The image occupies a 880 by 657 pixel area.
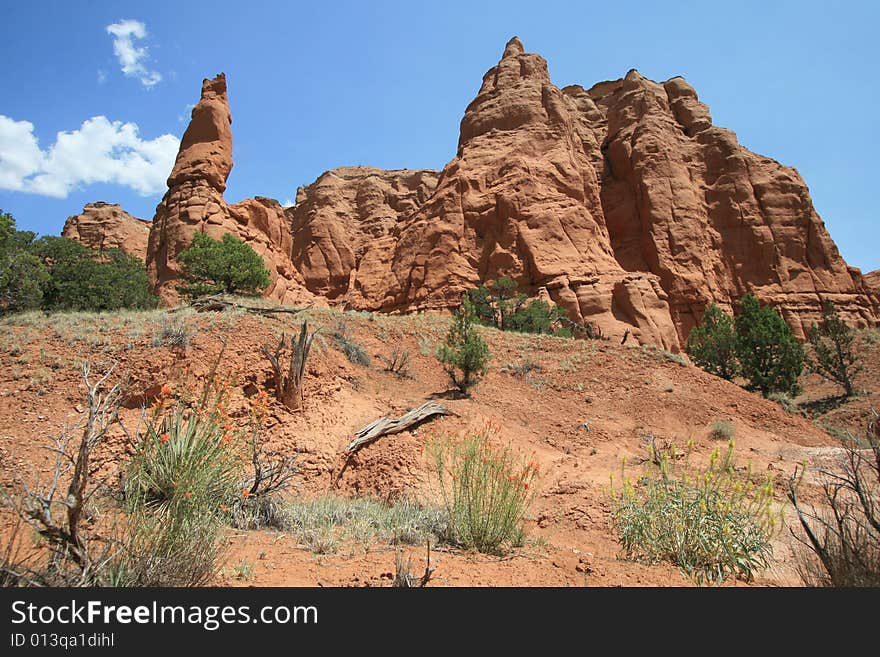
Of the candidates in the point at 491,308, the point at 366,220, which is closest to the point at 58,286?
the point at 491,308

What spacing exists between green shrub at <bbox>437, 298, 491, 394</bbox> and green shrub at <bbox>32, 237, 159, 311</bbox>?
16765mm

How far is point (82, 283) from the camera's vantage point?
79.4ft

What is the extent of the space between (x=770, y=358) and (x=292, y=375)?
24.1 metres

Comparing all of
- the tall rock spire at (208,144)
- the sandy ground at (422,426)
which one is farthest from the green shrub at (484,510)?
the tall rock spire at (208,144)

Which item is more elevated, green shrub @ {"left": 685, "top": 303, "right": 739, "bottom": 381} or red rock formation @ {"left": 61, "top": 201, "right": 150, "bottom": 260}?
red rock formation @ {"left": 61, "top": 201, "right": 150, "bottom": 260}

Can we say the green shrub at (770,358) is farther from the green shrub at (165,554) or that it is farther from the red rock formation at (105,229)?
the red rock formation at (105,229)

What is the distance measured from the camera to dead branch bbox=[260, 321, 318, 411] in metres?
10.7

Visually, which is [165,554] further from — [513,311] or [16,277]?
[513,311]

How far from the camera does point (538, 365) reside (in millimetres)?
16828

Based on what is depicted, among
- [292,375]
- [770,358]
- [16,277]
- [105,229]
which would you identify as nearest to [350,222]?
[105,229]

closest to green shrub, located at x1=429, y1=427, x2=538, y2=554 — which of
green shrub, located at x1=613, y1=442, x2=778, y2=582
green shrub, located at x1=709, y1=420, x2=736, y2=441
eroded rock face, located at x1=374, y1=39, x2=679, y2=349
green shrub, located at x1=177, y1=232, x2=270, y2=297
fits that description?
green shrub, located at x1=613, y1=442, x2=778, y2=582

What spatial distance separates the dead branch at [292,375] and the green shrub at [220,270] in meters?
16.4

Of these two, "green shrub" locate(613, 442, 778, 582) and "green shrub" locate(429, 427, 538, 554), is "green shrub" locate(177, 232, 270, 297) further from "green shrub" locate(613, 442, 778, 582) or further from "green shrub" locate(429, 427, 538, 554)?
"green shrub" locate(613, 442, 778, 582)

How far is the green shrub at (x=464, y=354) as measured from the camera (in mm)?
14477
